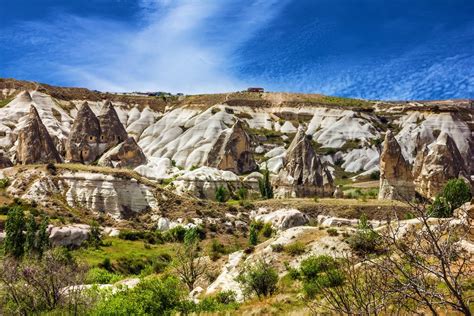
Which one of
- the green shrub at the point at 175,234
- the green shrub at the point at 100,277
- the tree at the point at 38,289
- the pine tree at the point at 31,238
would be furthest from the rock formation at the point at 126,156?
the tree at the point at 38,289

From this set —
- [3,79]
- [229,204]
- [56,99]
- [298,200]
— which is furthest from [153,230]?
[3,79]

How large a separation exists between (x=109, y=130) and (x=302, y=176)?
3892 centimetres

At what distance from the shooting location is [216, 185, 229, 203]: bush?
64.0 m

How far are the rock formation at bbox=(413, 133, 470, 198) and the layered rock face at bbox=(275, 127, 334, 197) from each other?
41.9ft

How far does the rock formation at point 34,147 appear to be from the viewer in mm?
70625

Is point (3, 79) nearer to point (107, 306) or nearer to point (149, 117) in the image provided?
point (149, 117)

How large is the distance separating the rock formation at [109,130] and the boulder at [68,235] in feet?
145

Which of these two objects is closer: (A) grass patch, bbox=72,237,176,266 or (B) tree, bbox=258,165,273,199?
(A) grass patch, bbox=72,237,176,266

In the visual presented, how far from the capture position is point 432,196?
66625mm

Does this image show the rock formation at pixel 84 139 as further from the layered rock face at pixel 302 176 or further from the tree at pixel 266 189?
the layered rock face at pixel 302 176

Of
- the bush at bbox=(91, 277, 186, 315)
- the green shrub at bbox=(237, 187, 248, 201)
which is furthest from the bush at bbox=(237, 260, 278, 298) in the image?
the green shrub at bbox=(237, 187, 248, 201)

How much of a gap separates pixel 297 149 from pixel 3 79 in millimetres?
87789

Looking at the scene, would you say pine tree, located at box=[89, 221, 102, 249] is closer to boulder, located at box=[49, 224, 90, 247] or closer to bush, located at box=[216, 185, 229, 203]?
boulder, located at box=[49, 224, 90, 247]

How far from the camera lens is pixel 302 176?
219 feet
